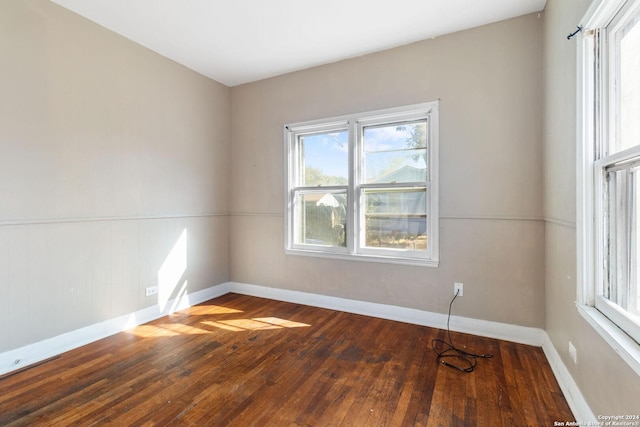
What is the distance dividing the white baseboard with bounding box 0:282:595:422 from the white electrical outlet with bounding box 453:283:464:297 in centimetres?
22

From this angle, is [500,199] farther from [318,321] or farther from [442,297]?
[318,321]

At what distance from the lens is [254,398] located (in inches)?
70.2

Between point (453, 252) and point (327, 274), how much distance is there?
4.43 feet

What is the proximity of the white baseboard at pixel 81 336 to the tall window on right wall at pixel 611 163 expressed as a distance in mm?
3496

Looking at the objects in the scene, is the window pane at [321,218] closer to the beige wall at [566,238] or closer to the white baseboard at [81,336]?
the white baseboard at [81,336]

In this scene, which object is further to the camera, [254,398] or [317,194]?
[317,194]

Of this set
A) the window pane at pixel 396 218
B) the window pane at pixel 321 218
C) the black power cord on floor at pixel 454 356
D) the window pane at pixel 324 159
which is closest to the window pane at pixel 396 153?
the window pane at pixel 396 218

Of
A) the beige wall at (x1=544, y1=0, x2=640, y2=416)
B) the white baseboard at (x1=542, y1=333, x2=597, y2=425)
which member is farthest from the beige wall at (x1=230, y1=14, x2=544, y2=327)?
A: the white baseboard at (x1=542, y1=333, x2=597, y2=425)

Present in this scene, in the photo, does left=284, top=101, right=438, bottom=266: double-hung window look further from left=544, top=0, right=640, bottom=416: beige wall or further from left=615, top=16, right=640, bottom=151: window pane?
left=615, top=16, right=640, bottom=151: window pane

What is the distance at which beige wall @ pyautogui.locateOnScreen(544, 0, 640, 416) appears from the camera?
1.26m

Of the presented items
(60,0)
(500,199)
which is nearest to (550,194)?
(500,199)

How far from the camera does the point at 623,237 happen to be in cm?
134

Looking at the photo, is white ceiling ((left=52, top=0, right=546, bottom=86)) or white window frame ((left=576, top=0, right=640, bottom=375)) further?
white ceiling ((left=52, top=0, right=546, bottom=86))

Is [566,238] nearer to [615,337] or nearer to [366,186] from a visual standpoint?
[615,337]
